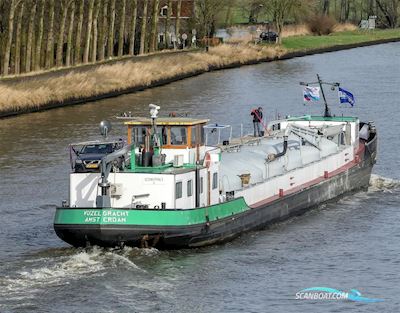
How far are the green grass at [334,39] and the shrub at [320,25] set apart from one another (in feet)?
6.36

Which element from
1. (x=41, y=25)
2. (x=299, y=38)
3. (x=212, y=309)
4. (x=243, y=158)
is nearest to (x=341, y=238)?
(x=243, y=158)

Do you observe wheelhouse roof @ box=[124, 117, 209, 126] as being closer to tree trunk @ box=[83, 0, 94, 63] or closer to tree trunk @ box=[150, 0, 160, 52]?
tree trunk @ box=[83, 0, 94, 63]

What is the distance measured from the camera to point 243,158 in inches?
1839

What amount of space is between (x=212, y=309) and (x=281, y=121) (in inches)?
835

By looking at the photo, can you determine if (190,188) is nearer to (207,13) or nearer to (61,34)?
(61,34)

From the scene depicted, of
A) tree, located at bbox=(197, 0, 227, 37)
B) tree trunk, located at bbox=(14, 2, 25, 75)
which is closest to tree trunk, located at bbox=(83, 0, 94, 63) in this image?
tree trunk, located at bbox=(14, 2, 25, 75)

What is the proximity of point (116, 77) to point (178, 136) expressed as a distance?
52005mm

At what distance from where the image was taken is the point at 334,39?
149875mm

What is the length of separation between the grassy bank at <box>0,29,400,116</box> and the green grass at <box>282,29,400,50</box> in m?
2.90

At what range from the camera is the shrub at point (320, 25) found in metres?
166

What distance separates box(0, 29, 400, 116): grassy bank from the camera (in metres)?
79.2

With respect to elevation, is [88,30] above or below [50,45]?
above

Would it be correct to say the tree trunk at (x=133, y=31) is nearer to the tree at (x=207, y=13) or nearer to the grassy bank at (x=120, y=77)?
the grassy bank at (x=120, y=77)

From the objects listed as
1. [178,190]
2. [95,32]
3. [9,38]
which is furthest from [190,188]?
[95,32]
